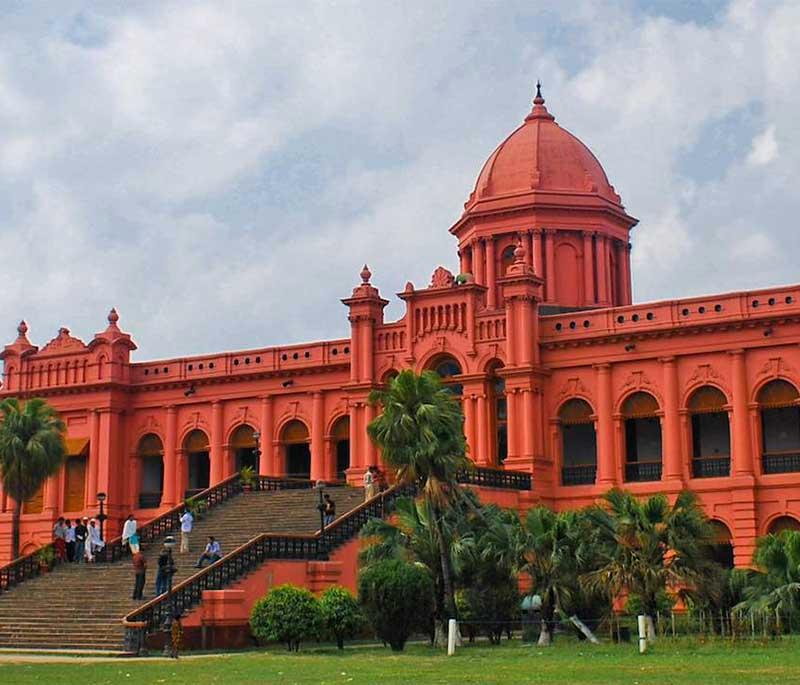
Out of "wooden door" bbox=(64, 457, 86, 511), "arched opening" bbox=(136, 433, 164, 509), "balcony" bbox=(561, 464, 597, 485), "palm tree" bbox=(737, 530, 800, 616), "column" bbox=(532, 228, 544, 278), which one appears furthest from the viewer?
"wooden door" bbox=(64, 457, 86, 511)

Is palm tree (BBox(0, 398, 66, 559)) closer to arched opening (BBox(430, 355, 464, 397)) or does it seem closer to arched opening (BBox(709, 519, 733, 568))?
arched opening (BBox(430, 355, 464, 397))

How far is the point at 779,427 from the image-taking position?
149 feet

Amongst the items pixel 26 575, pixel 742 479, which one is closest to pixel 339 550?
pixel 26 575

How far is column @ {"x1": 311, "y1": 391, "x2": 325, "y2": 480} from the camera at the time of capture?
172ft

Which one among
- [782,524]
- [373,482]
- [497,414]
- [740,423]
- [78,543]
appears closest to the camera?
[782,524]

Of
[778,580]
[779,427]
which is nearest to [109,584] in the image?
[778,580]

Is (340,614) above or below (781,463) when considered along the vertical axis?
below

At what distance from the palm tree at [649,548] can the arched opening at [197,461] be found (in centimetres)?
2701

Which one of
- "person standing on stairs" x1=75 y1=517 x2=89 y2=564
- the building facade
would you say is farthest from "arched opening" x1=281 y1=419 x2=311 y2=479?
"person standing on stairs" x1=75 y1=517 x2=89 y2=564

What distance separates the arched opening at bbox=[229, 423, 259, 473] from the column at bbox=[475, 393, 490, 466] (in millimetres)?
10398

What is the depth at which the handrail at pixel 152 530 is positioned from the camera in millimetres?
41625

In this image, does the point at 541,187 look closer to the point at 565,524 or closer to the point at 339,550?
the point at 339,550

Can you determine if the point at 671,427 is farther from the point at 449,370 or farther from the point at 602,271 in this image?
the point at 602,271

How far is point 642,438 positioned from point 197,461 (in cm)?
1895
